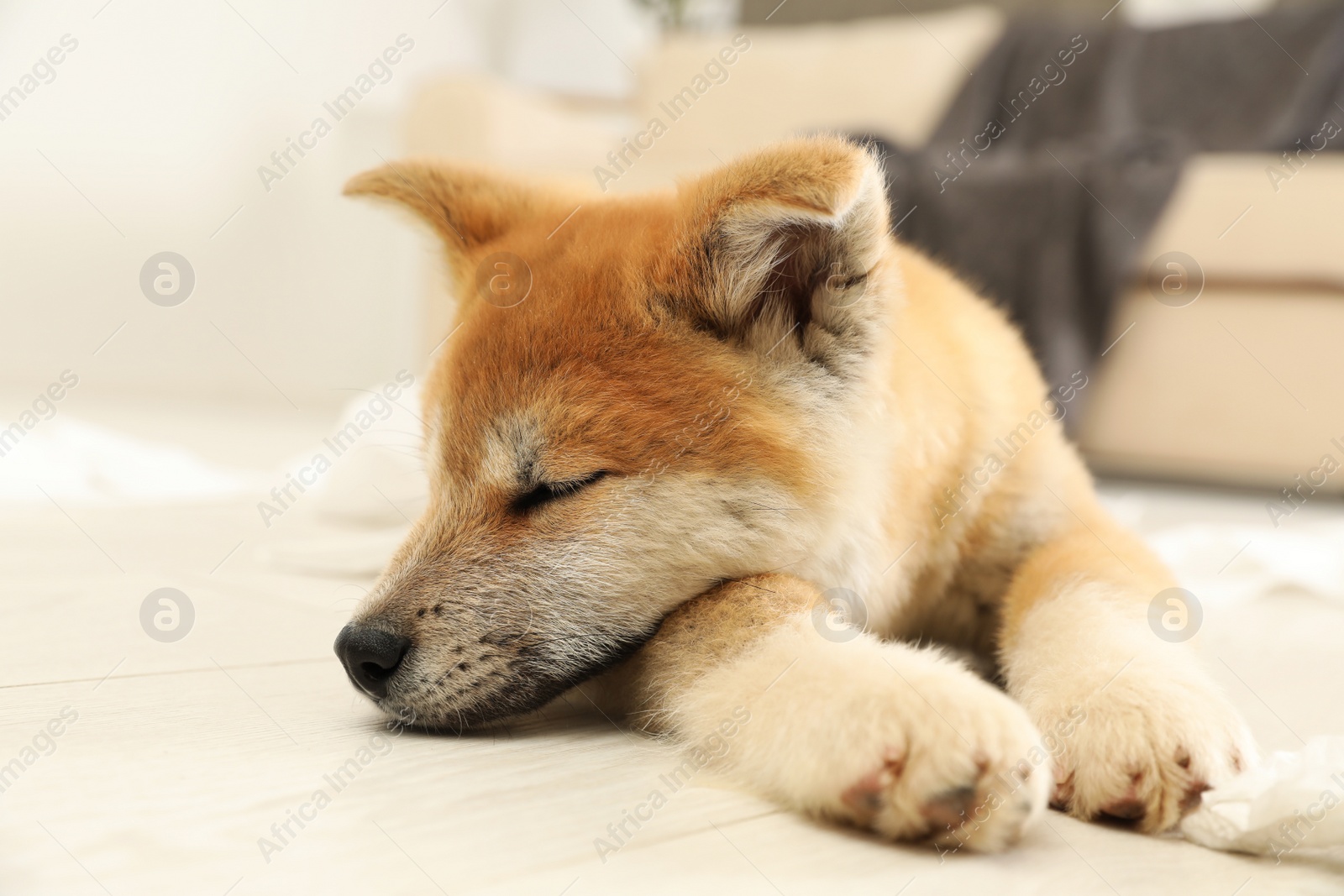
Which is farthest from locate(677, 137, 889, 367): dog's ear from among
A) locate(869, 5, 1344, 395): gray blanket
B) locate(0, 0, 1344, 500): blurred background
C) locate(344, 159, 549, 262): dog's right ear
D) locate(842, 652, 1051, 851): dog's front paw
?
locate(869, 5, 1344, 395): gray blanket

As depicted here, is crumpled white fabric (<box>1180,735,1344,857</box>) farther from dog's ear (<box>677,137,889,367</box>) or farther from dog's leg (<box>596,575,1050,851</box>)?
dog's ear (<box>677,137,889,367</box>)

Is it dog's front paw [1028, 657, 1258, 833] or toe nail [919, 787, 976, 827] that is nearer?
toe nail [919, 787, 976, 827]

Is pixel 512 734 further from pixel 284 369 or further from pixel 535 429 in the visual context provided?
pixel 284 369

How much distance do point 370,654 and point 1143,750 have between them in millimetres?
789

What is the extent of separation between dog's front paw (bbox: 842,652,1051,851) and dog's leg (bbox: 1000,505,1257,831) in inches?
4.7

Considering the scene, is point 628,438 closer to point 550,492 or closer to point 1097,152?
point 550,492

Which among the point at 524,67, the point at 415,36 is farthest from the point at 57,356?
the point at 524,67

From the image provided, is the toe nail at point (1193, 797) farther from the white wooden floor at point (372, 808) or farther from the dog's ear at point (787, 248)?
the dog's ear at point (787, 248)

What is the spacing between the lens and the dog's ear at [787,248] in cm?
107

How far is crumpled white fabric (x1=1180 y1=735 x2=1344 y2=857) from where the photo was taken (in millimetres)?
885

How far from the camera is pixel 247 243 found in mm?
5684

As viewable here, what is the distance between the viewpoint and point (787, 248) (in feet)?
4.09

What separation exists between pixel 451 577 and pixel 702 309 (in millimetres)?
440

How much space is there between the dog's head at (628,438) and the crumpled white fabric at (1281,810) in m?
0.51
